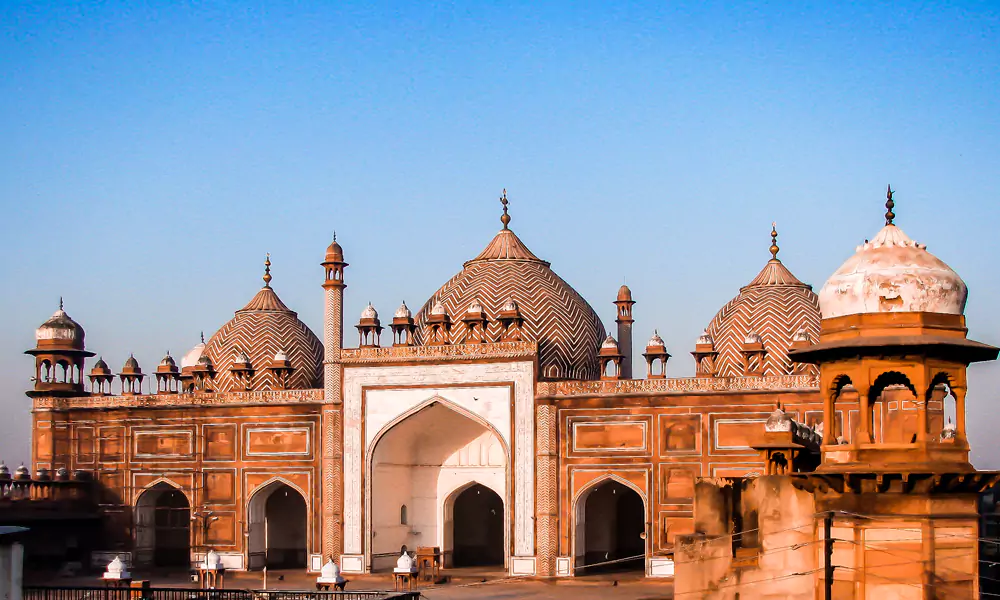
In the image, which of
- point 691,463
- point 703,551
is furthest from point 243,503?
point 703,551

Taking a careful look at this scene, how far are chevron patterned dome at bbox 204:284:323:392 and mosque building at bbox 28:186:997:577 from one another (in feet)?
0.45

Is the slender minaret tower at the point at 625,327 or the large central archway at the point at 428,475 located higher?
the slender minaret tower at the point at 625,327

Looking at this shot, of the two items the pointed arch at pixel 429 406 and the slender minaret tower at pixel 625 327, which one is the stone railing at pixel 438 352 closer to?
the pointed arch at pixel 429 406

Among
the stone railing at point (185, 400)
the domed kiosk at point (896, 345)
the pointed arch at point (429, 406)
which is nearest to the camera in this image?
the domed kiosk at point (896, 345)

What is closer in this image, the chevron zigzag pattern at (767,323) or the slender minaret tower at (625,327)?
the chevron zigzag pattern at (767,323)

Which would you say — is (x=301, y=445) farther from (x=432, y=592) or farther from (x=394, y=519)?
(x=432, y=592)

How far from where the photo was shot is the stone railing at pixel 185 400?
85.2 feet

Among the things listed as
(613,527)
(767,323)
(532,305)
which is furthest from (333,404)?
(767,323)

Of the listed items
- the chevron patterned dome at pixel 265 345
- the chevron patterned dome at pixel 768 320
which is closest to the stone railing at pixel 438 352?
the chevron patterned dome at pixel 768 320

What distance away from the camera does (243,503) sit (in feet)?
85.5

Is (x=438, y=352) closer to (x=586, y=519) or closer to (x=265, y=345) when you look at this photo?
(x=586, y=519)

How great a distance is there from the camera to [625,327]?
27.7 m

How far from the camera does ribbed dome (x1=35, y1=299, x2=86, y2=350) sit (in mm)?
28828

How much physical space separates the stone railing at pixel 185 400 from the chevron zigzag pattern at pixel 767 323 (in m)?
7.61
